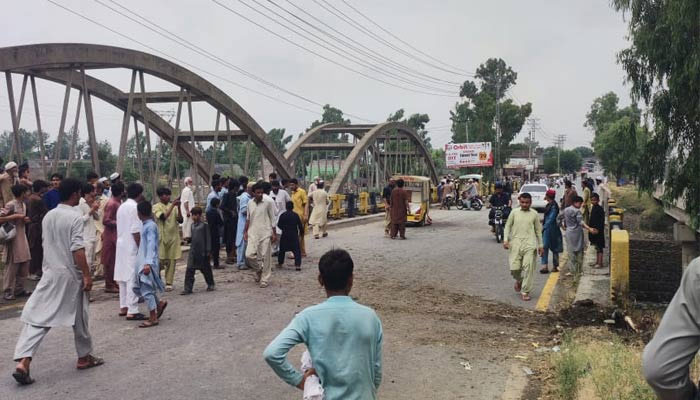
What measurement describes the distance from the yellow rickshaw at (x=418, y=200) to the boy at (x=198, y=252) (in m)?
11.4

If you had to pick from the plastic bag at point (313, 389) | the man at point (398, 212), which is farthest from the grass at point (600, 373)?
the man at point (398, 212)

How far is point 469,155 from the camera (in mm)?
52375

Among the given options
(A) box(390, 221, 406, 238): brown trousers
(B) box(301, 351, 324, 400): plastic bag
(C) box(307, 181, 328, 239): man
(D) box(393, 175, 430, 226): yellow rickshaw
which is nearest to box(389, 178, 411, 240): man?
(A) box(390, 221, 406, 238): brown trousers

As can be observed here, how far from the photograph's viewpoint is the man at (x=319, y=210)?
1478 cm

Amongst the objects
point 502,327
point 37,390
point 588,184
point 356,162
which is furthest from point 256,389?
point 356,162

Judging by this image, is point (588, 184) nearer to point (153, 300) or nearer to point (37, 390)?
point (153, 300)

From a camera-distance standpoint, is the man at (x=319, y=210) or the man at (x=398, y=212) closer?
the man at (x=319, y=210)

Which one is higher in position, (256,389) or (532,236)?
(532,236)

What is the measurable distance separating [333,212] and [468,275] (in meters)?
13.2

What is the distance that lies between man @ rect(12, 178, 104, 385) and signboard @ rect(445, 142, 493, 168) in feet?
159

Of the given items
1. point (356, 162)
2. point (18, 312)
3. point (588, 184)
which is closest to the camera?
point (18, 312)

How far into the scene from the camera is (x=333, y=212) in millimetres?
22891

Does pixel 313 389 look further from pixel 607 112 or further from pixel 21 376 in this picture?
pixel 607 112

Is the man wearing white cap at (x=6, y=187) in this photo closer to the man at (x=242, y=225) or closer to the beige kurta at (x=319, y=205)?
the man at (x=242, y=225)
